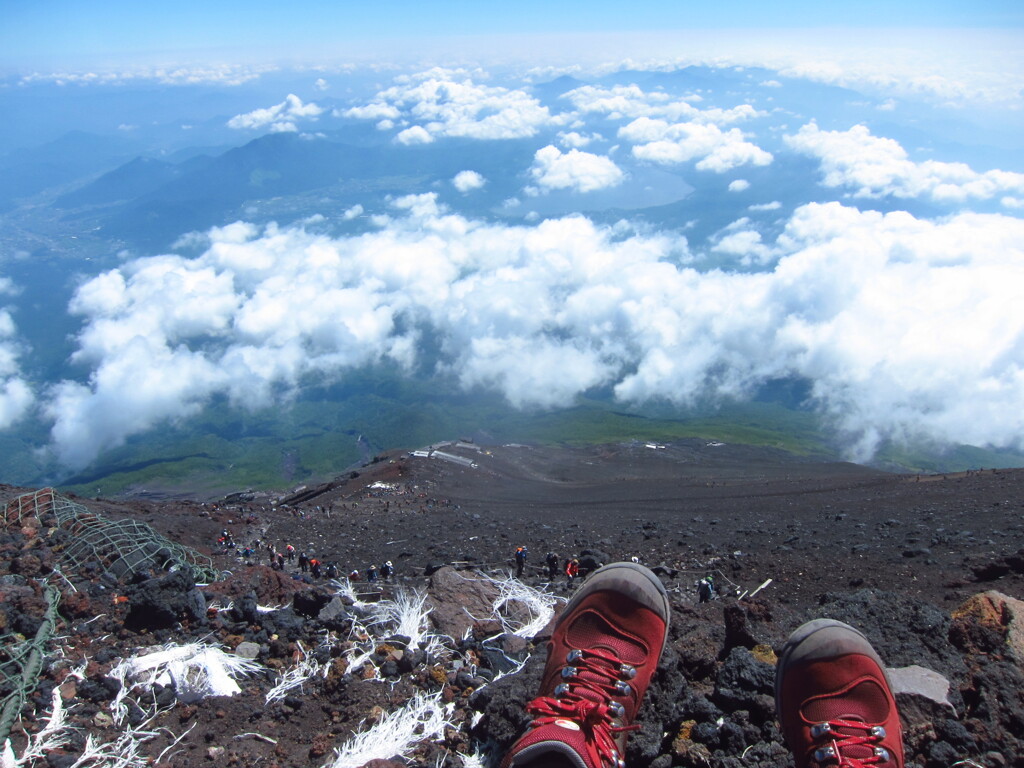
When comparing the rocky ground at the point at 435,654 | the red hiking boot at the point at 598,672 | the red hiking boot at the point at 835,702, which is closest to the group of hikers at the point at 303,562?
the rocky ground at the point at 435,654

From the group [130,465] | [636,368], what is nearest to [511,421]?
[636,368]

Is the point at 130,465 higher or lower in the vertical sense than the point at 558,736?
lower

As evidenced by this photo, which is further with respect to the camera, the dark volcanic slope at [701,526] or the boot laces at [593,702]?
the dark volcanic slope at [701,526]

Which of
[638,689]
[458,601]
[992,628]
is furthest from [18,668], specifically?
[992,628]

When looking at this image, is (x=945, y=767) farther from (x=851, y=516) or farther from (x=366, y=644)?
(x=851, y=516)

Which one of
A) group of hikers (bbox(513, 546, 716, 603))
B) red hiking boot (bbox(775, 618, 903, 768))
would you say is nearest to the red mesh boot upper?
red hiking boot (bbox(775, 618, 903, 768))

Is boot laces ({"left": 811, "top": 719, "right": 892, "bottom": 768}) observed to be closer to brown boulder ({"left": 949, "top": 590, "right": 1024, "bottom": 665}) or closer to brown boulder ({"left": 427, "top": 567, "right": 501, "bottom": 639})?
brown boulder ({"left": 949, "top": 590, "right": 1024, "bottom": 665})

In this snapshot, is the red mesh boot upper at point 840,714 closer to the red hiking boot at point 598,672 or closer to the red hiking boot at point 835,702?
the red hiking boot at point 835,702

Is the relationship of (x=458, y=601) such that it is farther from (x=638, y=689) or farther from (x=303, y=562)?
(x=303, y=562)
